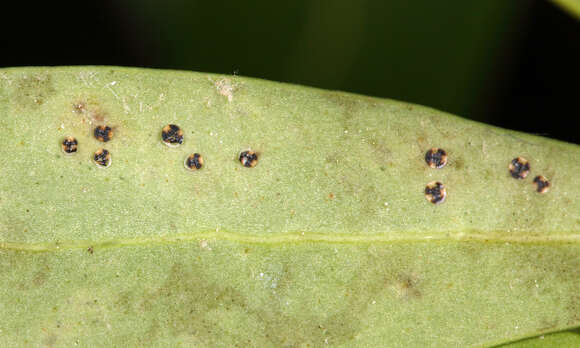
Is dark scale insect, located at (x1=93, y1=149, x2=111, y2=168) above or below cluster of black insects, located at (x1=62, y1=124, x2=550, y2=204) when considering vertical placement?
below

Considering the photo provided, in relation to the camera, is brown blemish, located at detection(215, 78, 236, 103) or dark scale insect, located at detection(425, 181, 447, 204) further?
dark scale insect, located at detection(425, 181, 447, 204)

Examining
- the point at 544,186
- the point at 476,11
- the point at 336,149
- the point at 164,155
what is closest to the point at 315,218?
the point at 336,149

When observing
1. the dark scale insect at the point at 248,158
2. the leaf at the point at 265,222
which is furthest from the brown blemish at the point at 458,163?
the dark scale insect at the point at 248,158

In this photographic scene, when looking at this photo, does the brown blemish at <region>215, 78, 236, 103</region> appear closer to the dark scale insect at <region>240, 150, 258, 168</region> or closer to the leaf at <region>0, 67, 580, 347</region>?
the leaf at <region>0, 67, 580, 347</region>

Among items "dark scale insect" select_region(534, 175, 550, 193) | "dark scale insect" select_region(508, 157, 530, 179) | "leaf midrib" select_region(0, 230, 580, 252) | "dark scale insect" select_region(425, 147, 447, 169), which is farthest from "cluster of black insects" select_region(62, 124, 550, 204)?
"dark scale insect" select_region(534, 175, 550, 193)

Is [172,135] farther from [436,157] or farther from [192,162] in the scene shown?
[436,157]

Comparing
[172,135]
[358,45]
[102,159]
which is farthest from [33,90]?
[358,45]

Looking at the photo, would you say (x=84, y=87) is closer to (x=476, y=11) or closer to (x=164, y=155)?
(x=164, y=155)
